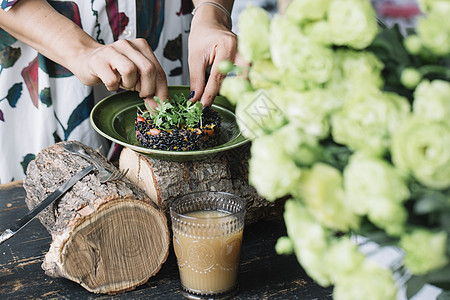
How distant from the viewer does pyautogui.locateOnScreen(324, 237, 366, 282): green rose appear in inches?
12.2

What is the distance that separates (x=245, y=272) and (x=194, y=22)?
25.5 inches

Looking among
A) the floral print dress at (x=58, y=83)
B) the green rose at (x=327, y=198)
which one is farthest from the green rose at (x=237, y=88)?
the floral print dress at (x=58, y=83)


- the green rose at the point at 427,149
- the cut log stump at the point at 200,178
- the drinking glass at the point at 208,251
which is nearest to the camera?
the green rose at the point at 427,149

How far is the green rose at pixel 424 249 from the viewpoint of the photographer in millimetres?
292

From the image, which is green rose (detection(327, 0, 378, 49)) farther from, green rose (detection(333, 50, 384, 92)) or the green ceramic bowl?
the green ceramic bowl

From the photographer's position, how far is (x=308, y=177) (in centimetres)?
32

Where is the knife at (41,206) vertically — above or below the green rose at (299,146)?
below

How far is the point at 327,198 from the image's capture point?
0.99 feet

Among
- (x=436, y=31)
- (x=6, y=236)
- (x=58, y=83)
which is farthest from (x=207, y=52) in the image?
(x=436, y=31)

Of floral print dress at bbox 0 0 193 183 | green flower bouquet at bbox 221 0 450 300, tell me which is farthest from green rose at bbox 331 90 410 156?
floral print dress at bbox 0 0 193 183

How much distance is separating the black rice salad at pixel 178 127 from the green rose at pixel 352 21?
0.57 meters

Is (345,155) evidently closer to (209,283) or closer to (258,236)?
(209,283)

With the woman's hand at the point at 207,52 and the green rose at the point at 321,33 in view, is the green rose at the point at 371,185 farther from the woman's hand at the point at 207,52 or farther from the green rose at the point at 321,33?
the woman's hand at the point at 207,52

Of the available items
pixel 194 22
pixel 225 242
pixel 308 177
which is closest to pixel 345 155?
pixel 308 177
